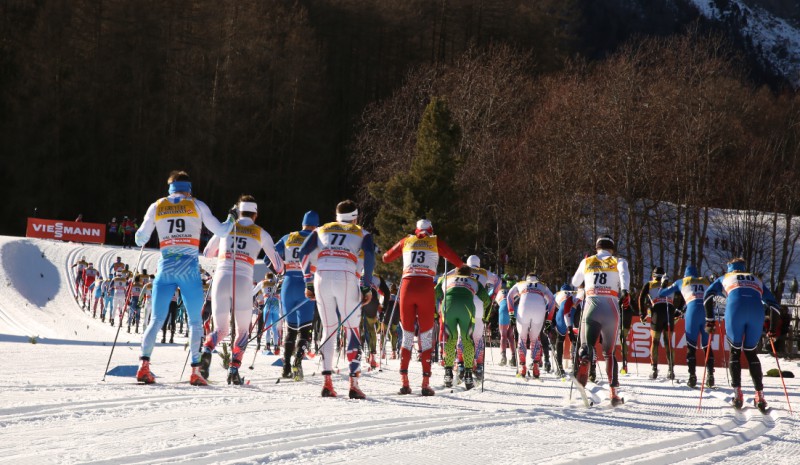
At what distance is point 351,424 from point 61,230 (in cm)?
4182

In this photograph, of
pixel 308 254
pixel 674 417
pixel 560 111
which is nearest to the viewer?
pixel 674 417

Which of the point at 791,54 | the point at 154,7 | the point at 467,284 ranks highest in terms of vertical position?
the point at 791,54

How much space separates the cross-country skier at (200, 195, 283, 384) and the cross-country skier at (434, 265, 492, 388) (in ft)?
8.23

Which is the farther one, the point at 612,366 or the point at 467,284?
the point at 467,284

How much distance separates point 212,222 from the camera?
9.23 meters

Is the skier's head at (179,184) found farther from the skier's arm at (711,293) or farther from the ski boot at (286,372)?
the skier's arm at (711,293)

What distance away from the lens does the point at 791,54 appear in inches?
5167

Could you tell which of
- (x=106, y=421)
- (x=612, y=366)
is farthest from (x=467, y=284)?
(x=106, y=421)

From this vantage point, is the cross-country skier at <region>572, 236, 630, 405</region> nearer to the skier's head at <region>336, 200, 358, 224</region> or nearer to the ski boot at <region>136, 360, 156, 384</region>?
the skier's head at <region>336, 200, 358, 224</region>

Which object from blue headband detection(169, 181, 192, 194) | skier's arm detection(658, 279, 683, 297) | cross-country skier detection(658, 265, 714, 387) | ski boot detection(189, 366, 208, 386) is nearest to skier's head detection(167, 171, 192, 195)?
blue headband detection(169, 181, 192, 194)

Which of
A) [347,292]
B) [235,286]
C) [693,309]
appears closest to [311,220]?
[235,286]

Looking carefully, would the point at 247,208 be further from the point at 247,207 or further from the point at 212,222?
the point at 212,222

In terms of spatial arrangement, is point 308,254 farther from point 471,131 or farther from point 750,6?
point 750,6

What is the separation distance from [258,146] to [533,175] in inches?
1120
